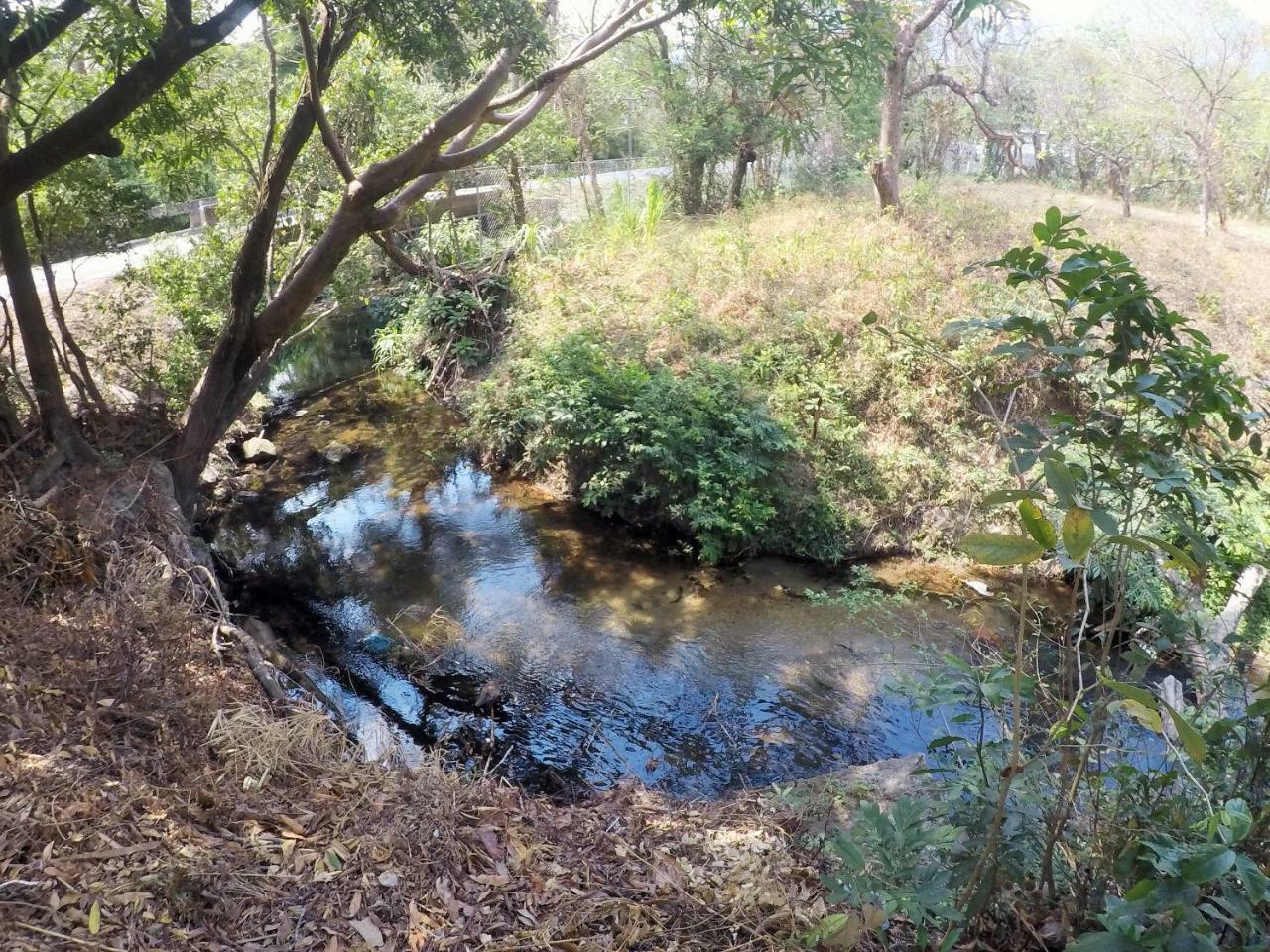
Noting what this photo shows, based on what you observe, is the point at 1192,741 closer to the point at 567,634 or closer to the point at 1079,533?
the point at 1079,533

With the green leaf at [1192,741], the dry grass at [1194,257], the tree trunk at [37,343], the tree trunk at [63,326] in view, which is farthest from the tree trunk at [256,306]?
the dry grass at [1194,257]

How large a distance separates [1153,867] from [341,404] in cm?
1240

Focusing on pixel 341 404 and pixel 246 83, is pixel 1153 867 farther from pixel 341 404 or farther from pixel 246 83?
pixel 341 404

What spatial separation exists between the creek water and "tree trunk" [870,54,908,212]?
815 centimetres

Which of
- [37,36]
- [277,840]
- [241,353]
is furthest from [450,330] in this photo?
[277,840]

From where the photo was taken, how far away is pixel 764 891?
3.24 metres

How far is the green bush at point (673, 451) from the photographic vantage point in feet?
27.7

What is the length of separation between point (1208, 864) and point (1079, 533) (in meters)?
0.63

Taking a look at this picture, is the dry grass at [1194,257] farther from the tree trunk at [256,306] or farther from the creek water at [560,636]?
the tree trunk at [256,306]

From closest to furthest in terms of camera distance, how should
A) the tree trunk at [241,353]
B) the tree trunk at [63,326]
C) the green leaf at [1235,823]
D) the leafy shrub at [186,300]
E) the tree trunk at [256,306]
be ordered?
the green leaf at [1235,823] < the tree trunk at [63,326] < the tree trunk at [256,306] < the tree trunk at [241,353] < the leafy shrub at [186,300]

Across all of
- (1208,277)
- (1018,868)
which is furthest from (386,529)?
(1208,277)

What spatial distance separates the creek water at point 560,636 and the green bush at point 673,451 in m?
0.34

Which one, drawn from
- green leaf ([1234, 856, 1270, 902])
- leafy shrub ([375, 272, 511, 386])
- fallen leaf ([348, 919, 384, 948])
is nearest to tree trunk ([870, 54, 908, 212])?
leafy shrub ([375, 272, 511, 386])

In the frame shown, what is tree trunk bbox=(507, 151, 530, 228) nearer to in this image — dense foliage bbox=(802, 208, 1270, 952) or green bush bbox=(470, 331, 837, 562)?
green bush bbox=(470, 331, 837, 562)
